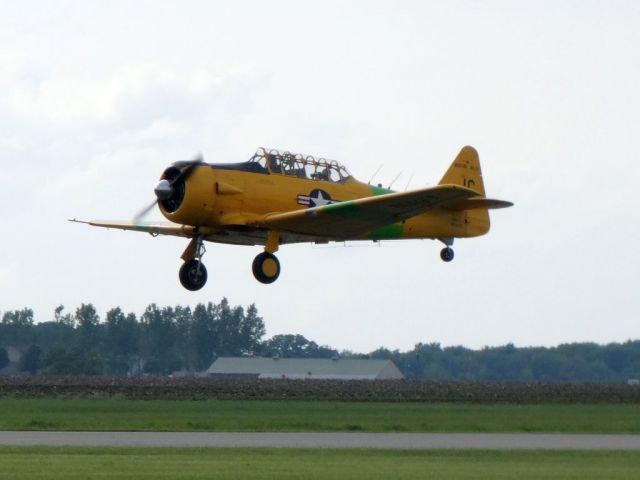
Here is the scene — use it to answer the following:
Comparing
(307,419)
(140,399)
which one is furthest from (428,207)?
(140,399)

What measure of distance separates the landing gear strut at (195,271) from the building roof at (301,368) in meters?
50.2

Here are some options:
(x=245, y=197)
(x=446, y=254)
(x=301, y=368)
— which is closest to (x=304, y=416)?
(x=446, y=254)

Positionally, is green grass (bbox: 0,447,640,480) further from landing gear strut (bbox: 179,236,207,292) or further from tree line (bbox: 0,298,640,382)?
tree line (bbox: 0,298,640,382)

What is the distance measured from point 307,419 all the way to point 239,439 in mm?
6793

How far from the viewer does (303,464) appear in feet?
72.4

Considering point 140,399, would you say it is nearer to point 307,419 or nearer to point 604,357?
point 307,419

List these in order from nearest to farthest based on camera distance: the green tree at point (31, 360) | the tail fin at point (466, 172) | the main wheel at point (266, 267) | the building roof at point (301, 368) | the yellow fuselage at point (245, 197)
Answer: the yellow fuselage at point (245, 197) → the main wheel at point (266, 267) → the tail fin at point (466, 172) → the green tree at point (31, 360) → the building roof at point (301, 368)

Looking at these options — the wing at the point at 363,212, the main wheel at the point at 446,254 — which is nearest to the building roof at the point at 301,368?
the main wheel at the point at 446,254

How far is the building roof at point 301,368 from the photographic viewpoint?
78938 millimetres

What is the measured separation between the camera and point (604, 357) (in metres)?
77.8

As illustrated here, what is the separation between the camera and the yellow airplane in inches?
1035

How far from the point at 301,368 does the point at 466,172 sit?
157ft

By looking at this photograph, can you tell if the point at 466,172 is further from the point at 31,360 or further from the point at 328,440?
the point at 31,360

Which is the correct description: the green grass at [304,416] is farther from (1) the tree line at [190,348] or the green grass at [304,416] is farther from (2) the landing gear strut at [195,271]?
(1) the tree line at [190,348]
